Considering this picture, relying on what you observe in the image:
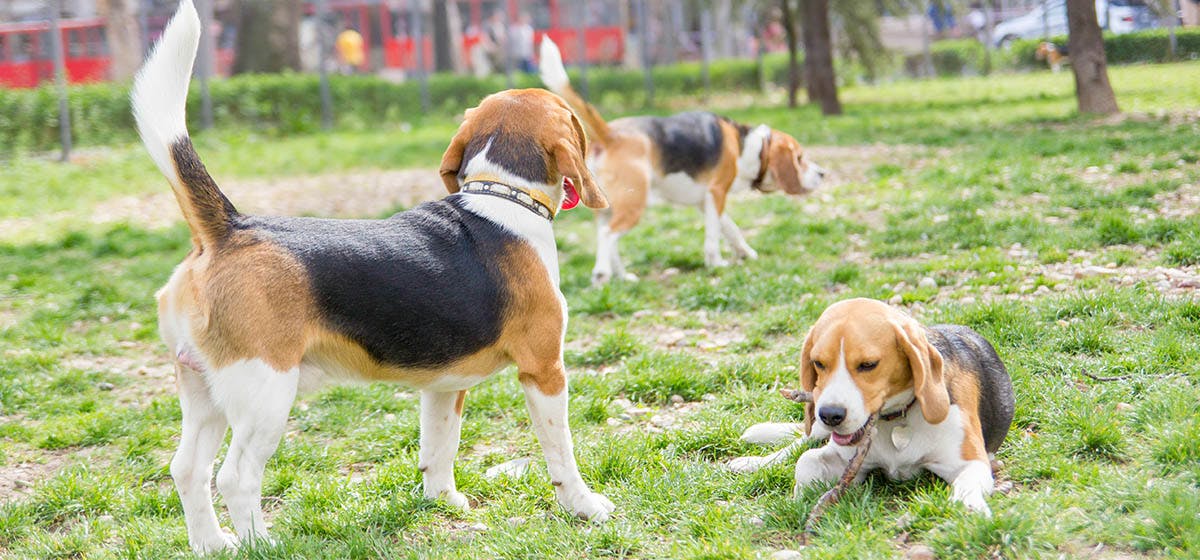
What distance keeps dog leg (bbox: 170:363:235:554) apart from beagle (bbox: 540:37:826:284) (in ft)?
14.2

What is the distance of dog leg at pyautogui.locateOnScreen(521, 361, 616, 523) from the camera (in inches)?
159

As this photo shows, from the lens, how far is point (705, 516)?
400 cm

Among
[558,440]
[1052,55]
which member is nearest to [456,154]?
[558,440]

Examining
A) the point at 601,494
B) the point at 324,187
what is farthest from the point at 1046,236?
the point at 324,187

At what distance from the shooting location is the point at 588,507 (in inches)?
162

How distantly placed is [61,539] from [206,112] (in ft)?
52.8

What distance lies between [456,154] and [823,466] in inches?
72.1

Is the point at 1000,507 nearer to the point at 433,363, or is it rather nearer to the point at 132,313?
the point at 433,363

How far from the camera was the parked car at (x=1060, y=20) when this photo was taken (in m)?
16.2

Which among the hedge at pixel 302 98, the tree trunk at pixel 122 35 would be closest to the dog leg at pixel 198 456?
the hedge at pixel 302 98

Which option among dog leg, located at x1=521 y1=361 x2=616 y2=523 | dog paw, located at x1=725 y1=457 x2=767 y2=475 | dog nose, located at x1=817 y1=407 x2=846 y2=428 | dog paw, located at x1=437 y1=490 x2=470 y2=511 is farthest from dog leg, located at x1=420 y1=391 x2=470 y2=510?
dog nose, located at x1=817 y1=407 x2=846 y2=428

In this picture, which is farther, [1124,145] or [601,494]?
[1124,145]

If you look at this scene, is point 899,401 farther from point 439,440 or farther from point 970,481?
point 439,440

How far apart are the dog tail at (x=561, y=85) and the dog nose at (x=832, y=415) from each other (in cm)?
341
